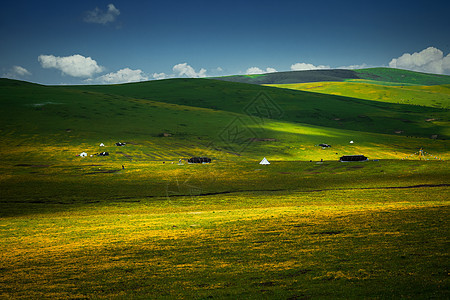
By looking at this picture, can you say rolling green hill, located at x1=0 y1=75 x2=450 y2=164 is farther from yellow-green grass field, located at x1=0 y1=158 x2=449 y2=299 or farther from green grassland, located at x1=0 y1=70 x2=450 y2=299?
yellow-green grass field, located at x1=0 y1=158 x2=449 y2=299

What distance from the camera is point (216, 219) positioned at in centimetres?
3934

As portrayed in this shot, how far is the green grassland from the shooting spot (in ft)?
66.1

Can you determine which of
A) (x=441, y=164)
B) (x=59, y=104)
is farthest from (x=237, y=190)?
(x=59, y=104)

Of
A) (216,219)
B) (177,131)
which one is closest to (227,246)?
(216,219)

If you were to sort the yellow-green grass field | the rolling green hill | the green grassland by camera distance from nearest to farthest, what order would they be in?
the yellow-green grass field → the green grassland → the rolling green hill

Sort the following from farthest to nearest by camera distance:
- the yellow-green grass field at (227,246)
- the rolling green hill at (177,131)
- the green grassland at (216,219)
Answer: the rolling green hill at (177,131) → the green grassland at (216,219) → the yellow-green grass field at (227,246)

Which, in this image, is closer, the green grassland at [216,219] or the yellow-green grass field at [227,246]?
the yellow-green grass field at [227,246]

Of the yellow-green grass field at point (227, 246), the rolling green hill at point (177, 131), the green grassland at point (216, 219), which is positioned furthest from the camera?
Answer: the rolling green hill at point (177, 131)

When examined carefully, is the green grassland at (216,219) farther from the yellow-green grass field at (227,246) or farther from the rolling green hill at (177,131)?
the rolling green hill at (177,131)

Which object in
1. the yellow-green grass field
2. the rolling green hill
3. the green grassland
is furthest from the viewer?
the rolling green hill

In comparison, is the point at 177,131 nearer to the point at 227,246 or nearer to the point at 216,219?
the point at 216,219

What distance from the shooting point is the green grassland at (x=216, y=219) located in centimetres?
2014

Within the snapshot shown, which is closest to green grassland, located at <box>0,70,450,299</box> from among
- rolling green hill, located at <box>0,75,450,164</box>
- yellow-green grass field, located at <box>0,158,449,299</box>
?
yellow-green grass field, located at <box>0,158,449,299</box>

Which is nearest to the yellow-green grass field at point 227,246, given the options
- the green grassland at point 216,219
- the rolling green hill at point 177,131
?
the green grassland at point 216,219
